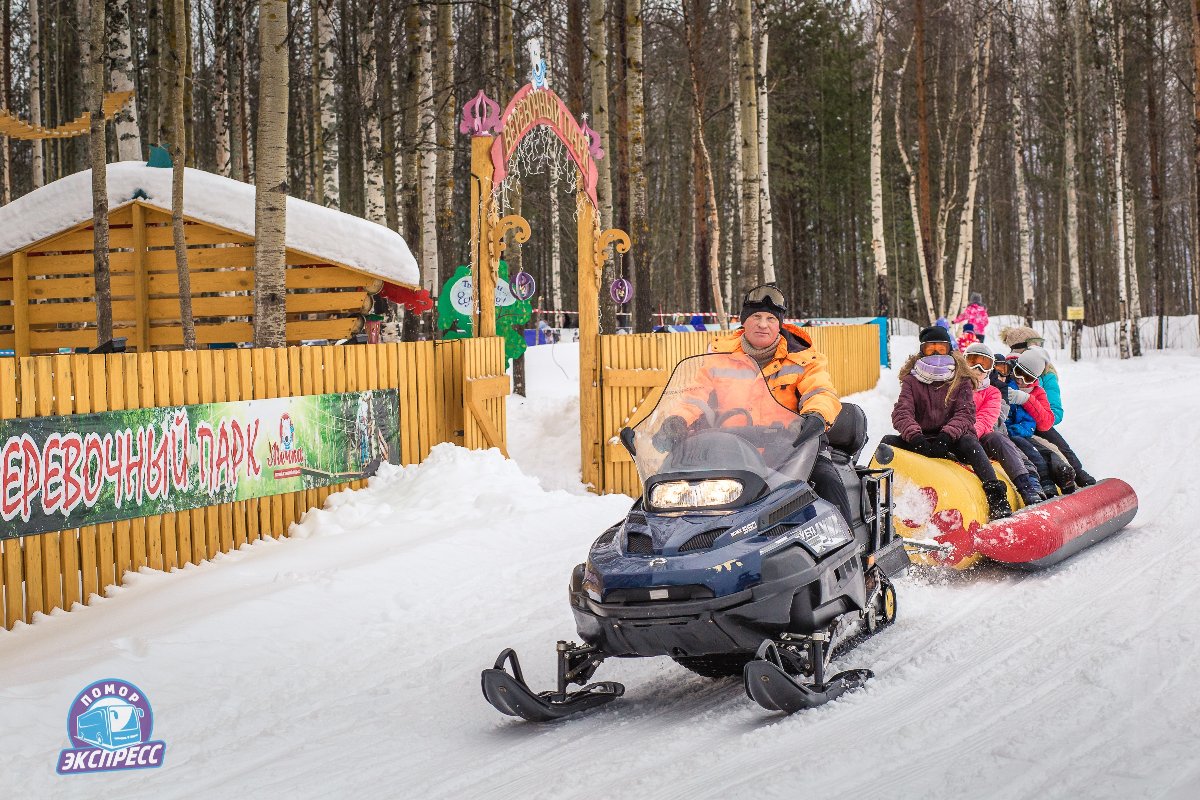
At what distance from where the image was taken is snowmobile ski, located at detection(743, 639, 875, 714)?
14.7 ft

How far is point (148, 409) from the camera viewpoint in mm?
7531

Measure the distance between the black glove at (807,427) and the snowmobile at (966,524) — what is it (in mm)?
2095

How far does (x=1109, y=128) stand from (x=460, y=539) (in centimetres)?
2244

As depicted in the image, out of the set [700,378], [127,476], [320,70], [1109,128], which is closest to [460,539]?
[127,476]

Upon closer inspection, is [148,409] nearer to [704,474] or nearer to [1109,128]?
[704,474]

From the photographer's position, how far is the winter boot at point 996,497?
7.88m

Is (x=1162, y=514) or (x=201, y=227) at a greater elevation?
(x=201, y=227)

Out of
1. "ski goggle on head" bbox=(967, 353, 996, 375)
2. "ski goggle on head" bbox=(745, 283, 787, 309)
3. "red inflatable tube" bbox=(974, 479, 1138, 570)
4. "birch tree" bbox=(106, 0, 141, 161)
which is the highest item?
"birch tree" bbox=(106, 0, 141, 161)

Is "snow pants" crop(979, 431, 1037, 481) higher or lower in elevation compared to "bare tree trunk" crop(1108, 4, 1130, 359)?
lower

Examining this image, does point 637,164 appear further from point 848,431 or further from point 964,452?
point 848,431

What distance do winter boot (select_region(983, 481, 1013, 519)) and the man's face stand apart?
274 cm

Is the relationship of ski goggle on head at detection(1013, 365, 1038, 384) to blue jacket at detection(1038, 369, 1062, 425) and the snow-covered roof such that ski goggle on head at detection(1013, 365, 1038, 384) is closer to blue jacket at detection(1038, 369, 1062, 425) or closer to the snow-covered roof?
blue jacket at detection(1038, 369, 1062, 425)

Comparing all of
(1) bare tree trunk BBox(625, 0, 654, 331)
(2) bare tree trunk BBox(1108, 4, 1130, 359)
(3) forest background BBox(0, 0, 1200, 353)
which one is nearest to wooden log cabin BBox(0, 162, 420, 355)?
(3) forest background BBox(0, 0, 1200, 353)

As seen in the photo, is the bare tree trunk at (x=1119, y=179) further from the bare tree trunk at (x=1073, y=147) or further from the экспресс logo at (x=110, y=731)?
the экспресс logo at (x=110, y=731)
